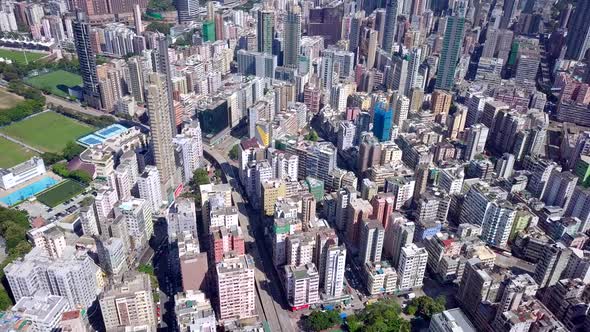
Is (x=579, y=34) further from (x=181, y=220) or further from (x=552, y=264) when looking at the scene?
(x=181, y=220)

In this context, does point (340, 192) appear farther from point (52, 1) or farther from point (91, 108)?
point (52, 1)

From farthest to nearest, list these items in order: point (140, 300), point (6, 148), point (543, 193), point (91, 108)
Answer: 1. point (91, 108)
2. point (6, 148)
3. point (543, 193)
4. point (140, 300)

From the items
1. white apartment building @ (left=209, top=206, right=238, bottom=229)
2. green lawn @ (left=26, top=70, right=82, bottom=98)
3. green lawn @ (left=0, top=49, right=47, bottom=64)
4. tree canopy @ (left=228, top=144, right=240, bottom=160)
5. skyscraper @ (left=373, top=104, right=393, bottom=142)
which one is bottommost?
tree canopy @ (left=228, top=144, right=240, bottom=160)

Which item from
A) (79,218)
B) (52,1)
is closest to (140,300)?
(79,218)

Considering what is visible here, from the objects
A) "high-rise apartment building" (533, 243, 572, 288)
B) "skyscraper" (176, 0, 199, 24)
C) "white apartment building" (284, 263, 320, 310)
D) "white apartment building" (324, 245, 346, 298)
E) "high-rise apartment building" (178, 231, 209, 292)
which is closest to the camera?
"high-rise apartment building" (178, 231, 209, 292)

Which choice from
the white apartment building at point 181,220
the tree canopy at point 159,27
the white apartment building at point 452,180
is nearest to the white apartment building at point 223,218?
the white apartment building at point 181,220

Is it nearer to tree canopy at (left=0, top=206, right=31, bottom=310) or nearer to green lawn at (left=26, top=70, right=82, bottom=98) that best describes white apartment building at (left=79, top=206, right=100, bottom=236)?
tree canopy at (left=0, top=206, right=31, bottom=310)

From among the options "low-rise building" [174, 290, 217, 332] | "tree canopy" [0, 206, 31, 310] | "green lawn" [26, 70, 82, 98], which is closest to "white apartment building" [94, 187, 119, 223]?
"tree canopy" [0, 206, 31, 310]
